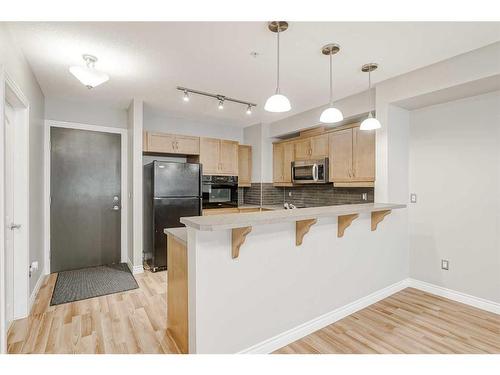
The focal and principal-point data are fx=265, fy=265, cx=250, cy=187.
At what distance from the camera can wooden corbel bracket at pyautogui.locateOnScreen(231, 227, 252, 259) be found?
68.6 inches

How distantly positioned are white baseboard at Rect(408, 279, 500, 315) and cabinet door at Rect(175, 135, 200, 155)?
3668 millimetres

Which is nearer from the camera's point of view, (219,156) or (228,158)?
(219,156)

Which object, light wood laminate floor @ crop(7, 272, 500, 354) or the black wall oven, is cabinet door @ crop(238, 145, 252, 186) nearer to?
the black wall oven

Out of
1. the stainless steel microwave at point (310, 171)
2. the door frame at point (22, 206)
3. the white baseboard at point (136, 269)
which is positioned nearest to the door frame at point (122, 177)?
the white baseboard at point (136, 269)

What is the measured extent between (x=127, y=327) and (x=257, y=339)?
1.21 metres

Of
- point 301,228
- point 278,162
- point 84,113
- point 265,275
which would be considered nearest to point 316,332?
point 265,275

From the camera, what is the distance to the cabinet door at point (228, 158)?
483cm

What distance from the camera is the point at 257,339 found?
195 centimetres

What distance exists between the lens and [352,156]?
11.9ft

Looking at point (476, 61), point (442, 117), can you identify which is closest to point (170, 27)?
point (476, 61)

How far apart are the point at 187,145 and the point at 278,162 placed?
1694mm

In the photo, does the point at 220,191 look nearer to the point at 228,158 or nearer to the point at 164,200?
the point at 228,158

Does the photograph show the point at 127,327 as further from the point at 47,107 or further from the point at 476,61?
the point at 476,61

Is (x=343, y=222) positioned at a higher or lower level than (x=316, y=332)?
higher
